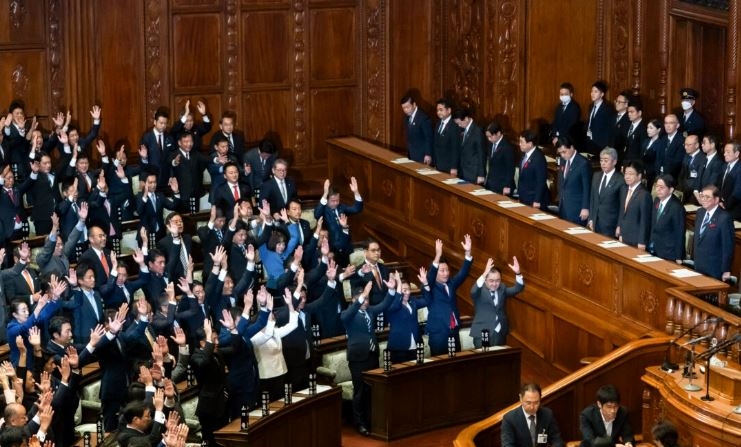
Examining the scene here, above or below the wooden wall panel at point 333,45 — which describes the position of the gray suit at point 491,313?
below

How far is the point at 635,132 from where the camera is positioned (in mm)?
14805

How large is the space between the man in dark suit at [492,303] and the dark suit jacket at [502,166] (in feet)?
7.31

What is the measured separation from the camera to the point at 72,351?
1052cm

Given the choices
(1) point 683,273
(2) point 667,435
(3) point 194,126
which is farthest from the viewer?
(3) point 194,126

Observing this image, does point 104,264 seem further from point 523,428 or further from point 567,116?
point 567,116

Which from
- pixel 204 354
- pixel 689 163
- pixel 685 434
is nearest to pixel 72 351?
pixel 204 354

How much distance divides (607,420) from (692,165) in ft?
14.0

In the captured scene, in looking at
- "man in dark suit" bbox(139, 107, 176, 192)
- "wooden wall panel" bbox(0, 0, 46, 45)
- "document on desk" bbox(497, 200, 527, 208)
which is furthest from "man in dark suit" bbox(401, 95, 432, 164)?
"wooden wall panel" bbox(0, 0, 46, 45)

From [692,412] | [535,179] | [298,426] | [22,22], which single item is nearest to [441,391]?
[298,426]

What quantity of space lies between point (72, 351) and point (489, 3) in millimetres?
7500

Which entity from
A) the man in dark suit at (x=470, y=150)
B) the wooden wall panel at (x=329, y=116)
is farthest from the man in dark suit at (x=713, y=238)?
the wooden wall panel at (x=329, y=116)

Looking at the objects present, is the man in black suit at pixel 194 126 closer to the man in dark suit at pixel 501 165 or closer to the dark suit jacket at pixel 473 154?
the dark suit jacket at pixel 473 154

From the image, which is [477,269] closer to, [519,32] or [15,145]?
[519,32]

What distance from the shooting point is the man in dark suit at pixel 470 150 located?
15000 mm
